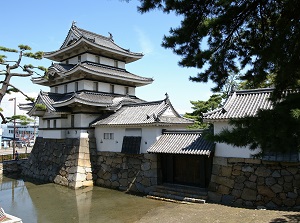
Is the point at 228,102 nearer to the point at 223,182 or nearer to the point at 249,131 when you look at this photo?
the point at 223,182

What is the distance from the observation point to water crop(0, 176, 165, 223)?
400 inches

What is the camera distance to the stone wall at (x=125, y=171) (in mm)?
13570

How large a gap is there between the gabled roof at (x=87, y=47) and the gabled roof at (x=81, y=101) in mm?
3391

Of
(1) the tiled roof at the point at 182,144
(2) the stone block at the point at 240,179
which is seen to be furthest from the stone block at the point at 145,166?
(2) the stone block at the point at 240,179

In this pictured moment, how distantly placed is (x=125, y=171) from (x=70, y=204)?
12.1 ft

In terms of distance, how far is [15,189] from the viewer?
1529 cm

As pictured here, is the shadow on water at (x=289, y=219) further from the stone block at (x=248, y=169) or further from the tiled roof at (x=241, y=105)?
the tiled roof at (x=241, y=105)

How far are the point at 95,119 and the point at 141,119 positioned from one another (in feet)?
13.6

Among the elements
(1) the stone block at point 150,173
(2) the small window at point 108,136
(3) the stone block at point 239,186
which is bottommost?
(3) the stone block at point 239,186

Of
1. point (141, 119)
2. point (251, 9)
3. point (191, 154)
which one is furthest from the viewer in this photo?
point (141, 119)

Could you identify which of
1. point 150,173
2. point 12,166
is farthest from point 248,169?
point 12,166

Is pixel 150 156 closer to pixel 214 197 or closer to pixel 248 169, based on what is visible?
pixel 214 197

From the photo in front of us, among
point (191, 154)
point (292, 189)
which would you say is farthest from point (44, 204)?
point (292, 189)

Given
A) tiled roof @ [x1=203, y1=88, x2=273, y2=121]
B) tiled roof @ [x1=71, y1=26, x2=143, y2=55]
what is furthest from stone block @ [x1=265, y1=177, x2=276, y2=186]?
tiled roof @ [x1=71, y1=26, x2=143, y2=55]
